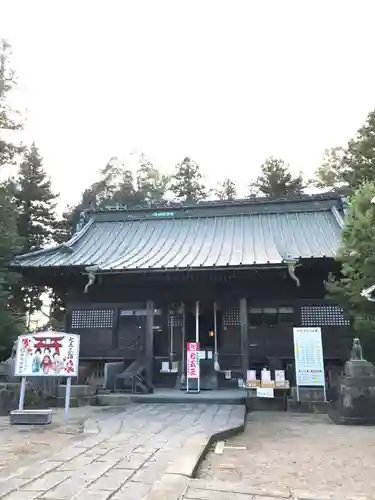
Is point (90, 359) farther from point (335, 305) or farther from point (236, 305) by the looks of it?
point (335, 305)

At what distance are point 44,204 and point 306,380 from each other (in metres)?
19.2

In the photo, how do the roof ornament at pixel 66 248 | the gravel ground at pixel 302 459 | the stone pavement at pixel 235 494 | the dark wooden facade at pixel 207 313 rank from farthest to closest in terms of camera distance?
the roof ornament at pixel 66 248, the dark wooden facade at pixel 207 313, the gravel ground at pixel 302 459, the stone pavement at pixel 235 494

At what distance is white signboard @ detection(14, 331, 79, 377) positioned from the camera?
7508 millimetres

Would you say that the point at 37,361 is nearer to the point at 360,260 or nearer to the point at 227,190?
the point at 360,260

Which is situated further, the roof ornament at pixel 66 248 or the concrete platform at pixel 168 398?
the roof ornament at pixel 66 248

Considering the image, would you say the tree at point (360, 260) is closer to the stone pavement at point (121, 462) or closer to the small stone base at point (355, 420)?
the small stone base at point (355, 420)

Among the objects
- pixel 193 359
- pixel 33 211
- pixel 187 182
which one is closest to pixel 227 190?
pixel 187 182

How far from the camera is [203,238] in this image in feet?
48.5

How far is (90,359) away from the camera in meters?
12.7

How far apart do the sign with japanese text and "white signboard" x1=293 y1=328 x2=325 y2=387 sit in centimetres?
253

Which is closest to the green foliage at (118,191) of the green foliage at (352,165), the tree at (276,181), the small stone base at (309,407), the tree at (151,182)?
the tree at (151,182)

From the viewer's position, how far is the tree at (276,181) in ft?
93.5

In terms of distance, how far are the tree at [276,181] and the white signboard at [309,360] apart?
19650 millimetres

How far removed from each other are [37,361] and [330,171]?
95.5 ft
